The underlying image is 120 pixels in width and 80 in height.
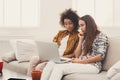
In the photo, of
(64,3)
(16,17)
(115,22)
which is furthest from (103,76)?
(16,17)

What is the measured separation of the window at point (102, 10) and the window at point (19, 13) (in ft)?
2.75

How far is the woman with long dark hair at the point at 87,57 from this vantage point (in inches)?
144

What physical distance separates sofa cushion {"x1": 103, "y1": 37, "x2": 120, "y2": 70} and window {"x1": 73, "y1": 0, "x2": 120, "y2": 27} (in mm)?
2126

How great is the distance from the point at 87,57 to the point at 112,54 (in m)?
0.31

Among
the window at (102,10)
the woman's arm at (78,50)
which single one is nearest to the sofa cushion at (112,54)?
the woman's arm at (78,50)

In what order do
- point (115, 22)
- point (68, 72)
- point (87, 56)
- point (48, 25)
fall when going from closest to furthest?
point (68, 72) → point (87, 56) → point (115, 22) → point (48, 25)

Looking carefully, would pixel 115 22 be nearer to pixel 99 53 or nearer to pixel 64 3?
pixel 64 3

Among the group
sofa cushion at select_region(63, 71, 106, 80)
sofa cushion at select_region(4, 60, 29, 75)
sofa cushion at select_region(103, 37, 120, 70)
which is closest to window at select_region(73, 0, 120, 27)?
sofa cushion at select_region(4, 60, 29, 75)

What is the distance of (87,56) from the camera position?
155 inches

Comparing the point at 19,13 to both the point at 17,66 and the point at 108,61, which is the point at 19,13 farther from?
the point at 108,61

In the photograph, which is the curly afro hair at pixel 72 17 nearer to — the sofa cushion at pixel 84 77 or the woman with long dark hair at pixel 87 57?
the woman with long dark hair at pixel 87 57

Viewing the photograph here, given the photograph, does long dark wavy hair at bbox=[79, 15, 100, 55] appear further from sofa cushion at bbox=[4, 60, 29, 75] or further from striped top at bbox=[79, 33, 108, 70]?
sofa cushion at bbox=[4, 60, 29, 75]

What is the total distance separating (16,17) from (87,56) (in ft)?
9.65

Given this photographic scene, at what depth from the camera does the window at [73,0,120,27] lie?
5.97 m
